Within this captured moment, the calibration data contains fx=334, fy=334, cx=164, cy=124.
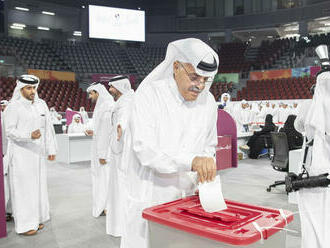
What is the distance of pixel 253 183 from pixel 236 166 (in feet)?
4.93

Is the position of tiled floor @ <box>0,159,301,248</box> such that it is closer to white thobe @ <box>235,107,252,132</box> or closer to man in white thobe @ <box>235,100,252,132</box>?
man in white thobe @ <box>235,100,252,132</box>

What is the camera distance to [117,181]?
351 cm

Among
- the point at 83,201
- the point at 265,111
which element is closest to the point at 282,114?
the point at 265,111

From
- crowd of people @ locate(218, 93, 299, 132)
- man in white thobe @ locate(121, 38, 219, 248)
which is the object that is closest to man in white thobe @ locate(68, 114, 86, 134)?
crowd of people @ locate(218, 93, 299, 132)

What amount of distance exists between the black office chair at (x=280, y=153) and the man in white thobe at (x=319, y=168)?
9.83 ft

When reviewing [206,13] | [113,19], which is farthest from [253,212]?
[206,13]

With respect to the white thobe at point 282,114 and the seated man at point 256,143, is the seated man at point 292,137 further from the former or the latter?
the white thobe at point 282,114

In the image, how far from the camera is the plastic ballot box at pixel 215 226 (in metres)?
0.95

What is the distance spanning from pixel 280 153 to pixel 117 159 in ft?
9.14

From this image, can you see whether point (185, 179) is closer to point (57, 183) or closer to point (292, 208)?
point (292, 208)

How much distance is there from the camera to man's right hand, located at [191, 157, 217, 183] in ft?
3.85

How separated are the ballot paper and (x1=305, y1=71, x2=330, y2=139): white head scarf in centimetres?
119

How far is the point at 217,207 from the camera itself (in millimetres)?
1104

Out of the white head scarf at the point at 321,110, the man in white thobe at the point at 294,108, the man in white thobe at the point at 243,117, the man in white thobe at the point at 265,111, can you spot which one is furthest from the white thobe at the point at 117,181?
the man in white thobe at the point at 294,108
